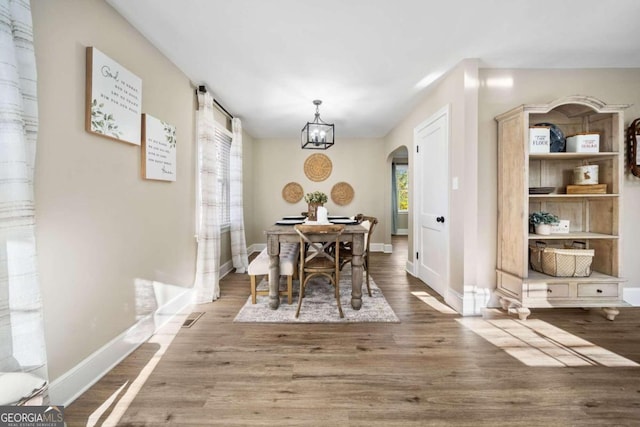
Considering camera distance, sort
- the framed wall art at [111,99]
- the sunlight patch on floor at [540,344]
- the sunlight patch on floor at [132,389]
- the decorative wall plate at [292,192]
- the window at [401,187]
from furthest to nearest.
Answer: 1. the window at [401,187]
2. the decorative wall plate at [292,192]
3. the sunlight patch on floor at [540,344]
4. the framed wall art at [111,99]
5. the sunlight patch on floor at [132,389]

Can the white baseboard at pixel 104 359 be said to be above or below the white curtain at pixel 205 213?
below

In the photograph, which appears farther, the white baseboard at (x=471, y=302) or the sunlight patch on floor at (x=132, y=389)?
the white baseboard at (x=471, y=302)

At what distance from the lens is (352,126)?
16.2ft

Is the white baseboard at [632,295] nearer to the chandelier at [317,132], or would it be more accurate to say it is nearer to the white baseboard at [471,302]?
the white baseboard at [471,302]

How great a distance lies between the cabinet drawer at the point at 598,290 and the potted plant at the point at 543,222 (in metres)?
0.56

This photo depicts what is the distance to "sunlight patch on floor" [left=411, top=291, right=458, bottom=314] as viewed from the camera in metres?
2.75

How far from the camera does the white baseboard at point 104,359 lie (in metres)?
1.47

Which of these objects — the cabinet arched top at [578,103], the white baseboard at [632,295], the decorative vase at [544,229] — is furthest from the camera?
the white baseboard at [632,295]

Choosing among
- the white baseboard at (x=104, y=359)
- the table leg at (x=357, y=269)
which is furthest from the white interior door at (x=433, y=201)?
the white baseboard at (x=104, y=359)

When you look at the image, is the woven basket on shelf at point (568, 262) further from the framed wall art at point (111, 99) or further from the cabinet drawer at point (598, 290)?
the framed wall art at point (111, 99)

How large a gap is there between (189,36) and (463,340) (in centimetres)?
334

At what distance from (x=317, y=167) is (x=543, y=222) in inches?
162

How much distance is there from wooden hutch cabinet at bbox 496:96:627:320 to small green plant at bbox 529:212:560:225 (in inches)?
5.4

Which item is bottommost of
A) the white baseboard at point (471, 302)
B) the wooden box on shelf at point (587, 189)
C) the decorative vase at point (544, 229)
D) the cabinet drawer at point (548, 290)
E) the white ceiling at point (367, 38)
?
the white baseboard at point (471, 302)
